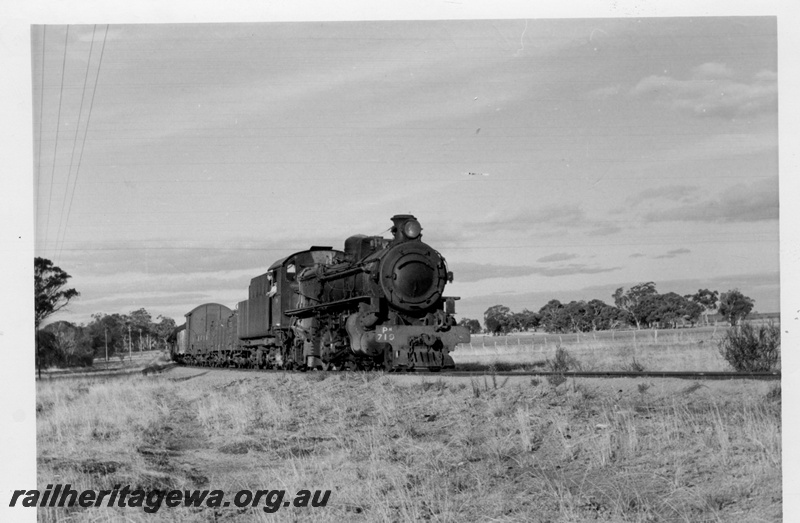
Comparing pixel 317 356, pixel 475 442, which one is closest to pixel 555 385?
pixel 475 442

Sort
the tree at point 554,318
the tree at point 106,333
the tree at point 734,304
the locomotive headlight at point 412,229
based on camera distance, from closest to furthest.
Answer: the locomotive headlight at point 412,229, the tree at point 106,333, the tree at point 734,304, the tree at point 554,318

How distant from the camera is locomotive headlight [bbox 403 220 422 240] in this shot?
67.7ft

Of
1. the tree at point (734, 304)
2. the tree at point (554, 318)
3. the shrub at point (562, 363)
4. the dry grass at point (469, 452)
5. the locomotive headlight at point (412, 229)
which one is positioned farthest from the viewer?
the tree at point (554, 318)

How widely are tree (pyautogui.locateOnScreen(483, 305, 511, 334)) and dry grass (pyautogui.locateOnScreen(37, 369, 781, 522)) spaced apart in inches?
2878

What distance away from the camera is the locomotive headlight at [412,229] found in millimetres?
20641

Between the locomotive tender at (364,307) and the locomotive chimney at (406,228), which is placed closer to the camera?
the locomotive tender at (364,307)

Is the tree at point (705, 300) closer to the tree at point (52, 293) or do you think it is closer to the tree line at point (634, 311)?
the tree line at point (634, 311)

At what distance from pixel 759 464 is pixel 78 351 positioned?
28.2 metres

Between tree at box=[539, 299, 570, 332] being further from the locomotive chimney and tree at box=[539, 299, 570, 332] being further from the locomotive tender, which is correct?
Result: the locomotive chimney

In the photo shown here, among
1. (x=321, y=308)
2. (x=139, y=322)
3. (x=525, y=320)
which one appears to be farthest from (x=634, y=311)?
(x=321, y=308)

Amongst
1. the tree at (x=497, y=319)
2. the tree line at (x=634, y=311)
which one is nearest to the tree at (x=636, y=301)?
the tree line at (x=634, y=311)

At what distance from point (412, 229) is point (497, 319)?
73610 mm

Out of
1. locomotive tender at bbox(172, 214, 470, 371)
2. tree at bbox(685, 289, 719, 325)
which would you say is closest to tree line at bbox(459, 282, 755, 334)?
Answer: tree at bbox(685, 289, 719, 325)

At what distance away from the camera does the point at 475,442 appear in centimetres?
1097
